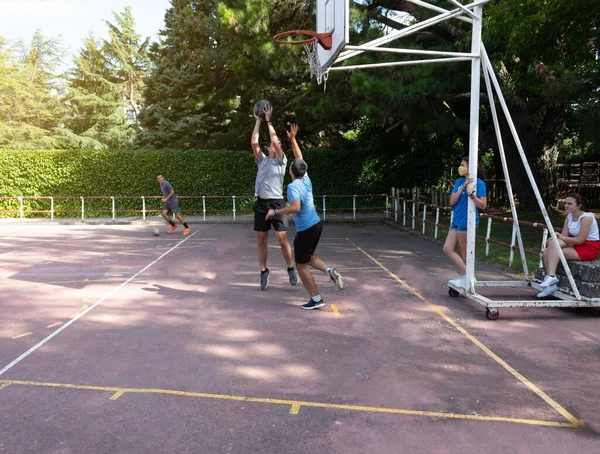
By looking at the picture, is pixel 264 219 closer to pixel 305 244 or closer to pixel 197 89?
pixel 305 244

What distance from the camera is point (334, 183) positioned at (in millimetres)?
23078

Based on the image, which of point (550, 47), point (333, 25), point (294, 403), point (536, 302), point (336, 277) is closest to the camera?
point (294, 403)

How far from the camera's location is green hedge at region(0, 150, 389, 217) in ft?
70.4

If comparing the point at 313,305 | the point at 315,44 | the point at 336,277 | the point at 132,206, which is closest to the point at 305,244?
the point at 313,305

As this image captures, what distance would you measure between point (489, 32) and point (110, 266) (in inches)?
395

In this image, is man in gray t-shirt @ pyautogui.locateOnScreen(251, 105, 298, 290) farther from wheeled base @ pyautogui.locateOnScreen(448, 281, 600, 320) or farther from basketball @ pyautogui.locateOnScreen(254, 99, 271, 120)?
wheeled base @ pyautogui.locateOnScreen(448, 281, 600, 320)

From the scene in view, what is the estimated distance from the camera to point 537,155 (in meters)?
19.6

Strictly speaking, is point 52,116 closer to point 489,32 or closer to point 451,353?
point 489,32

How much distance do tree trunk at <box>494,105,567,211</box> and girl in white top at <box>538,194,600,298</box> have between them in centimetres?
1212

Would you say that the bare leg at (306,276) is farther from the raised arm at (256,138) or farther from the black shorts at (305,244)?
the raised arm at (256,138)

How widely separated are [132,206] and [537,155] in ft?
54.3

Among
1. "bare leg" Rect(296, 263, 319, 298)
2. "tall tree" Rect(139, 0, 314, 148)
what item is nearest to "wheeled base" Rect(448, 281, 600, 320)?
"bare leg" Rect(296, 263, 319, 298)

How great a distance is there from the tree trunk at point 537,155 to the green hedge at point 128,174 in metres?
6.71

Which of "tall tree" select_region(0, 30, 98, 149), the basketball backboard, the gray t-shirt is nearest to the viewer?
the basketball backboard
